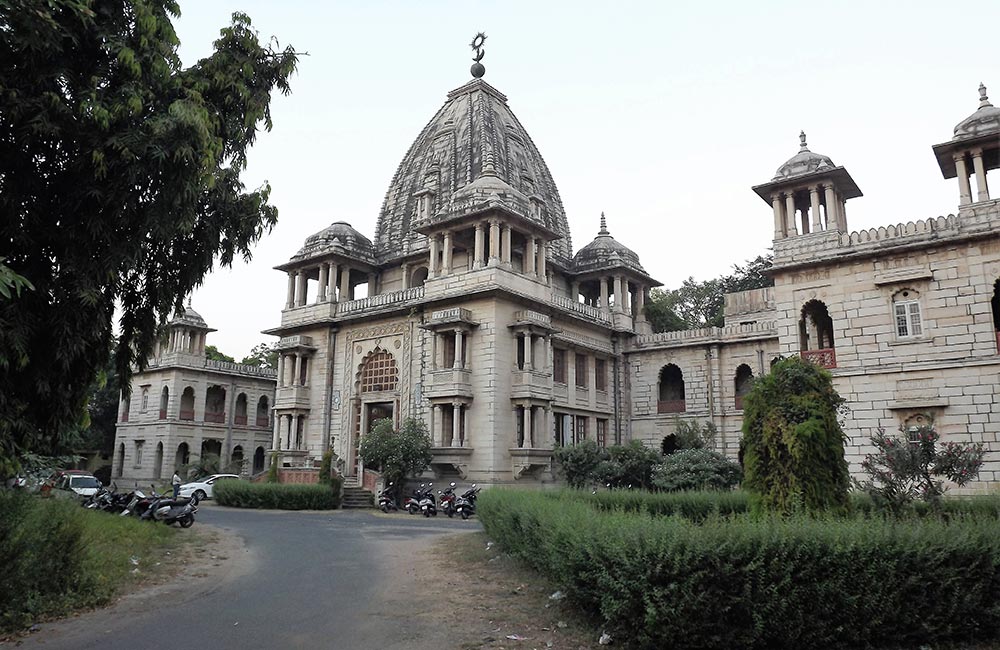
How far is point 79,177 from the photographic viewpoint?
7566mm

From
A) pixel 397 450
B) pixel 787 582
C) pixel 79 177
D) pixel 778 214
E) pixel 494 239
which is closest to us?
pixel 787 582

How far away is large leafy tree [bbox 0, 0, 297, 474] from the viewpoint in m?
7.01

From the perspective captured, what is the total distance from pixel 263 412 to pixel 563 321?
26498 mm

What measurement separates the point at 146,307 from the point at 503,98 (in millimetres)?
36564

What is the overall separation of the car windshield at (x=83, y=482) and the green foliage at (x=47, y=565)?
71.4 ft

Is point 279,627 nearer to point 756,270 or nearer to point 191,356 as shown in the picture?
point 191,356

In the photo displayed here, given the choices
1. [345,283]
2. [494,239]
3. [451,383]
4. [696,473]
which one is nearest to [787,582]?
[696,473]

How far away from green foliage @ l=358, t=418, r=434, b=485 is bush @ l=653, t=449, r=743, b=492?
342 inches

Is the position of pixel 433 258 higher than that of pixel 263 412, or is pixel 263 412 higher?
pixel 433 258

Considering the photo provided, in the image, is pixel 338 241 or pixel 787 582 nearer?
pixel 787 582

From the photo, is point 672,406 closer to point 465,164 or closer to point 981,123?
point 465,164

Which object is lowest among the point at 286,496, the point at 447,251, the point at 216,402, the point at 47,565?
the point at 286,496

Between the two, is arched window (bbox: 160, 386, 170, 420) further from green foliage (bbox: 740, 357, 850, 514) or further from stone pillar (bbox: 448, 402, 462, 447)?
green foliage (bbox: 740, 357, 850, 514)

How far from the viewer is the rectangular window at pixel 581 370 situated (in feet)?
106
